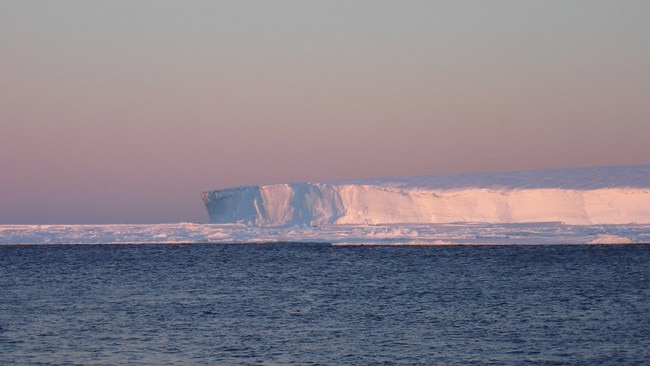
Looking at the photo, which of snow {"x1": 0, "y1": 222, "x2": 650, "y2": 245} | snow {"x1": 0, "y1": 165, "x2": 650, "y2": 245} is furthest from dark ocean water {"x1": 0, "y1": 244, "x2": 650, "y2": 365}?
snow {"x1": 0, "y1": 165, "x2": 650, "y2": 245}

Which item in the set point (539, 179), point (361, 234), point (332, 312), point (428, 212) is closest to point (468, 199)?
point (428, 212)

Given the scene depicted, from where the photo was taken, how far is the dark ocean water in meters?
11.5

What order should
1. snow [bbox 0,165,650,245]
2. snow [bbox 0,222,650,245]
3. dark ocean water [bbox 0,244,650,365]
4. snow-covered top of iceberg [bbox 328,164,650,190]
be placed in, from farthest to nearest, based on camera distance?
snow-covered top of iceberg [bbox 328,164,650,190]
snow [bbox 0,165,650,245]
snow [bbox 0,222,650,245]
dark ocean water [bbox 0,244,650,365]

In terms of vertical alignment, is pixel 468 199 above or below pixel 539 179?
below

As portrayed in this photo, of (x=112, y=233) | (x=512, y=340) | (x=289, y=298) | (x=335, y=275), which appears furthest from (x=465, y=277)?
(x=112, y=233)

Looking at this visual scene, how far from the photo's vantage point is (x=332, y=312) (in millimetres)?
15641

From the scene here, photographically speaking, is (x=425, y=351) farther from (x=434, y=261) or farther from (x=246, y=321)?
(x=434, y=261)

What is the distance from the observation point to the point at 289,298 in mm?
17938

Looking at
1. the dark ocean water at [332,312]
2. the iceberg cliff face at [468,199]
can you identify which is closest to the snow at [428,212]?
the iceberg cliff face at [468,199]

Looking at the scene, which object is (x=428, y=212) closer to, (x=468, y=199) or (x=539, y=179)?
(x=468, y=199)

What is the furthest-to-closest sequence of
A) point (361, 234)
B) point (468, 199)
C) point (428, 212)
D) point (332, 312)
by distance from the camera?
point (428, 212) → point (468, 199) → point (361, 234) → point (332, 312)

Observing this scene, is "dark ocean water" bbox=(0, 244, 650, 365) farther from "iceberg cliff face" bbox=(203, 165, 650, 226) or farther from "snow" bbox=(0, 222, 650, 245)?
"iceberg cliff face" bbox=(203, 165, 650, 226)

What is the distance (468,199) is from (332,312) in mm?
15643

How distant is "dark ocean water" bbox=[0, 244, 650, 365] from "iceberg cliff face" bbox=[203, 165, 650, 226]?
2087 millimetres
